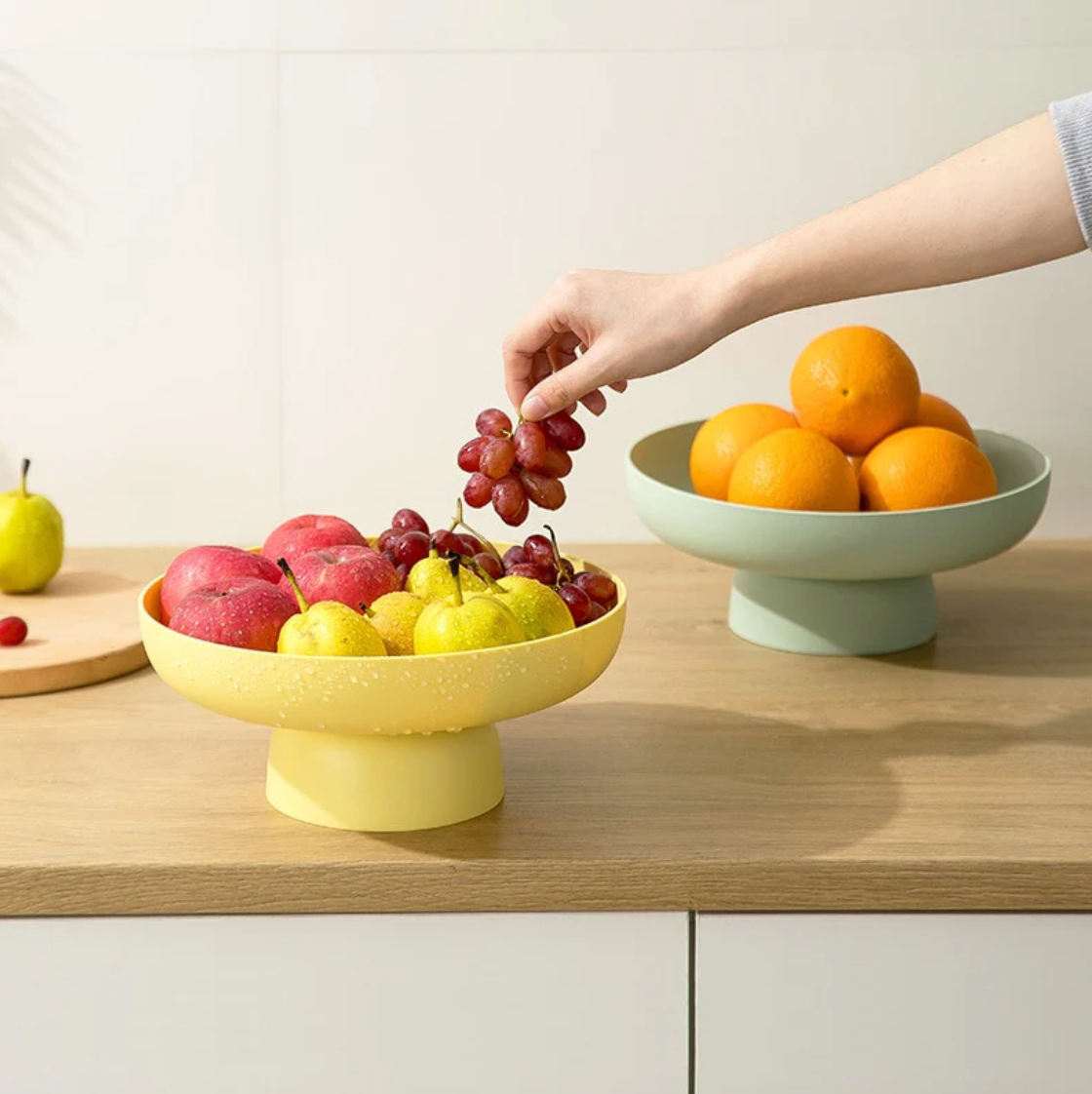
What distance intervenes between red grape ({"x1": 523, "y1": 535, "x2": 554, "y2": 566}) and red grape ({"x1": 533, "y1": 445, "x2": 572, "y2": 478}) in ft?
0.26

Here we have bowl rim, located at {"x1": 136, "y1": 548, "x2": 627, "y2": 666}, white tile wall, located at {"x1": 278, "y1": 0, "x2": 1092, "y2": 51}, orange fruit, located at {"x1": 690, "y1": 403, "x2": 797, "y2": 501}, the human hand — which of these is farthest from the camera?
white tile wall, located at {"x1": 278, "y1": 0, "x2": 1092, "y2": 51}

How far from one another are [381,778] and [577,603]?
0.17 meters

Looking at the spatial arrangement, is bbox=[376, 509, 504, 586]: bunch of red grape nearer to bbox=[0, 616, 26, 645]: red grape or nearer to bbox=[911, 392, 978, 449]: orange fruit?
bbox=[0, 616, 26, 645]: red grape

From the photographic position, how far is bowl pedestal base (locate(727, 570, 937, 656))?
140 centimetres

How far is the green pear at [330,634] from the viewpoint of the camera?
955mm

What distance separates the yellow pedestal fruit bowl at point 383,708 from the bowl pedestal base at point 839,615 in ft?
1.14

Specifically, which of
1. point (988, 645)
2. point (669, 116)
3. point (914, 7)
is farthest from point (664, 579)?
point (914, 7)

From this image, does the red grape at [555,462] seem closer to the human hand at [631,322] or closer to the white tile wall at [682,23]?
the human hand at [631,322]

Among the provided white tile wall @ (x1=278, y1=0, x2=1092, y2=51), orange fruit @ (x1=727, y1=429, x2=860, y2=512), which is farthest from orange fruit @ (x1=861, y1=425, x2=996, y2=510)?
white tile wall @ (x1=278, y1=0, x2=1092, y2=51)

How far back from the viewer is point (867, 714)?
4.14 feet

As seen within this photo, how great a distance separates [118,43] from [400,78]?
0.32 meters

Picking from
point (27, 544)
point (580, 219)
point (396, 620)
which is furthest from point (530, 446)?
point (580, 219)

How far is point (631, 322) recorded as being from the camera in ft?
3.81

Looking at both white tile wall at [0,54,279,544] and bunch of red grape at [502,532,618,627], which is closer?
bunch of red grape at [502,532,618,627]
